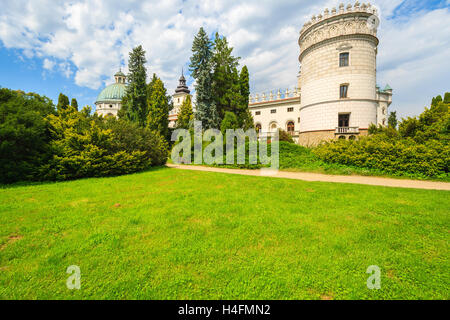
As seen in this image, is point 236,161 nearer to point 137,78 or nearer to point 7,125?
point 7,125

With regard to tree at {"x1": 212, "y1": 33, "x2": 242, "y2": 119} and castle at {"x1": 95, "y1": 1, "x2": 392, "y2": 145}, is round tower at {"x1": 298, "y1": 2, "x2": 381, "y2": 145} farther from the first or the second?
tree at {"x1": 212, "y1": 33, "x2": 242, "y2": 119}

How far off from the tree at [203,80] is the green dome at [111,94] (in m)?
53.7

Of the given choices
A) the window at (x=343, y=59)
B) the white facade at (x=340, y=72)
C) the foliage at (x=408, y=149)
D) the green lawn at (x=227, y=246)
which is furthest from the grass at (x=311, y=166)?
the window at (x=343, y=59)

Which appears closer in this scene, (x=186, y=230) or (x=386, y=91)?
(x=186, y=230)

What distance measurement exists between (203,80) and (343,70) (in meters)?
17.9

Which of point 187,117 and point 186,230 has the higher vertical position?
point 187,117

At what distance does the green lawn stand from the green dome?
67587mm

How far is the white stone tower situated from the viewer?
21375 millimetres

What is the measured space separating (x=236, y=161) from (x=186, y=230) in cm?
1040

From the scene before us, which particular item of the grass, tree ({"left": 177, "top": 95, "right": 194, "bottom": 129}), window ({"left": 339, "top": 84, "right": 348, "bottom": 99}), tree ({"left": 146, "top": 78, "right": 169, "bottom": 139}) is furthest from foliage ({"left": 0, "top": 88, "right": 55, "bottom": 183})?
window ({"left": 339, "top": 84, "right": 348, "bottom": 99})

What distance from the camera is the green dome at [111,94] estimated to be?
6091 cm

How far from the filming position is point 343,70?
72.8 feet

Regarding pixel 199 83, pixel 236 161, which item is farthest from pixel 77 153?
pixel 199 83

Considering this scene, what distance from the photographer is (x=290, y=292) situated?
7.00 feet
